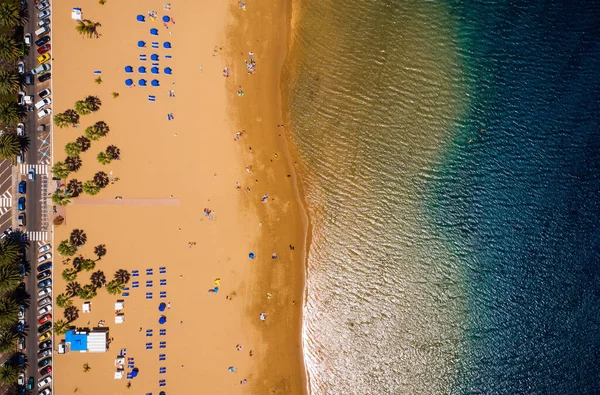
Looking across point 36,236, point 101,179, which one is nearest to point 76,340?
point 36,236

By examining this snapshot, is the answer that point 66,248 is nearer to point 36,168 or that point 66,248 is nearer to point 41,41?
point 36,168

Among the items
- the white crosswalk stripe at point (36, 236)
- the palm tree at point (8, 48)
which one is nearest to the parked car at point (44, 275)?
the white crosswalk stripe at point (36, 236)

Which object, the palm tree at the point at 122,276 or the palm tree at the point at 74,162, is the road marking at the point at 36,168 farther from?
the palm tree at the point at 122,276

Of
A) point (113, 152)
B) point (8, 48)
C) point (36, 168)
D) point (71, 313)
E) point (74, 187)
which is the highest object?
point (8, 48)

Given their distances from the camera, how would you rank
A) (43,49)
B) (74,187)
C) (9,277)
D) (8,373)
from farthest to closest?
1. (74,187)
2. (43,49)
3. (8,373)
4. (9,277)

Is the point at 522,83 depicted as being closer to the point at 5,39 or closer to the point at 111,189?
the point at 111,189
